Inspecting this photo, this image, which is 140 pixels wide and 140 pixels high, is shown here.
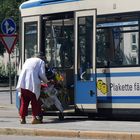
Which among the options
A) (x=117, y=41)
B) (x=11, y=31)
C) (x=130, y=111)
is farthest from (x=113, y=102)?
(x=11, y=31)

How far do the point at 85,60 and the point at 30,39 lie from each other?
2493 millimetres

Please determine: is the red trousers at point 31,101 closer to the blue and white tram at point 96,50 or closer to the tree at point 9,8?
the blue and white tram at point 96,50

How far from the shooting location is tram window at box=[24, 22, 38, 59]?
17547 mm

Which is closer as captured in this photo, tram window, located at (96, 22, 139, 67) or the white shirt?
tram window, located at (96, 22, 139, 67)

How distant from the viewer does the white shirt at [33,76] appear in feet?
50.2

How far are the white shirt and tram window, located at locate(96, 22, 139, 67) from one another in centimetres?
150

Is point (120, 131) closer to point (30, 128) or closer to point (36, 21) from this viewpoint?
point (30, 128)

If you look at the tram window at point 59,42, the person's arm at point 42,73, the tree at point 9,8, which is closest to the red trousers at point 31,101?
the person's arm at point 42,73

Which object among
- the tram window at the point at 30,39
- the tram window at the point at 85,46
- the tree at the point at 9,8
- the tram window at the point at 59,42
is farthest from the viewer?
the tree at the point at 9,8

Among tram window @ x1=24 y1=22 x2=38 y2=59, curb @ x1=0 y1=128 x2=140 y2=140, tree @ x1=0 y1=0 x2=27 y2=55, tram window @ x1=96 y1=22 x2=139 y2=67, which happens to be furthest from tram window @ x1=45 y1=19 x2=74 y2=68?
tree @ x1=0 y1=0 x2=27 y2=55

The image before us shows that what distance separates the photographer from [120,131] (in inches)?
500

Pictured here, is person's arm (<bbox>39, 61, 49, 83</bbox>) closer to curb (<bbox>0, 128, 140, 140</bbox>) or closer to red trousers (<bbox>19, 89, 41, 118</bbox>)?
red trousers (<bbox>19, 89, 41, 118</bbox>)

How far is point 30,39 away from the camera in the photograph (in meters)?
17.8

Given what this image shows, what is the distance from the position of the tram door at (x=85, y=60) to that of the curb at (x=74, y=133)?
2296mm
